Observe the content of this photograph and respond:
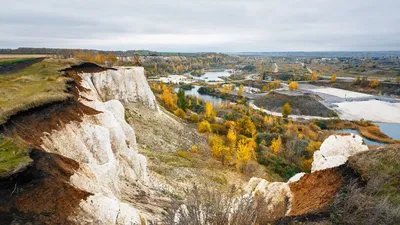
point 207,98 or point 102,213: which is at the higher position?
point 102,213

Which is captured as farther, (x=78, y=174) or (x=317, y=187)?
(x=317, y=187)

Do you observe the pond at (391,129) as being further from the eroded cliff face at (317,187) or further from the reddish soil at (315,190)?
the reddish soil at (315,190)

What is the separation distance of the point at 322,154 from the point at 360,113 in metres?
77.7

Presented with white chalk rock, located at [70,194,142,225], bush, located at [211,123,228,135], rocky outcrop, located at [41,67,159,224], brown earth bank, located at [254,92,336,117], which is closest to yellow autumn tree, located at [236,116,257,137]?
bush, located at [211,123,228,135]

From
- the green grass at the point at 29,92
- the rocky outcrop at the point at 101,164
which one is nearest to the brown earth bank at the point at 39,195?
the rocky outcrop at the point at 101,164

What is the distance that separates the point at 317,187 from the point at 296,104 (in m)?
81.0

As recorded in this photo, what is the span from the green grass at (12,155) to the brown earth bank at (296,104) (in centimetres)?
8522

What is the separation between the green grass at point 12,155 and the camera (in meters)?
9.45

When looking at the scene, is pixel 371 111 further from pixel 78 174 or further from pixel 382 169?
pixel 78 174

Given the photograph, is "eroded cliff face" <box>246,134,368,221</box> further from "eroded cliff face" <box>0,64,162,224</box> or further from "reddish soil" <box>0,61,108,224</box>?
"reddish soil" <box>0,61,108,224</box>

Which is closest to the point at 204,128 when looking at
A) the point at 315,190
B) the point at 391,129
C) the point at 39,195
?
the point at 315,190

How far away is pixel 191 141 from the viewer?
41.3 metres

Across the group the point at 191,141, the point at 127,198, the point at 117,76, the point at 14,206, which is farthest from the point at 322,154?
the point at 117,76

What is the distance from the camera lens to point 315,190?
1462 cm
